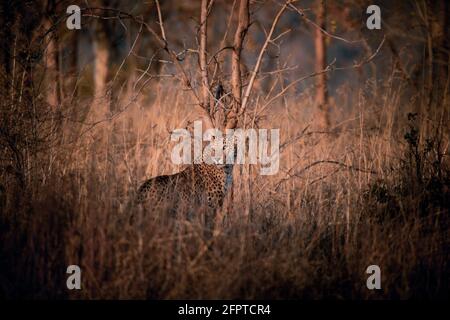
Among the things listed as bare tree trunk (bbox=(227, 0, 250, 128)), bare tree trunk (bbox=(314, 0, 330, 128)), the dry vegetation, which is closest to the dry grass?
the dry vegetation

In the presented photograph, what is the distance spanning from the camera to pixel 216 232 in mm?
4004

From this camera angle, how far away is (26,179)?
5.18 meters

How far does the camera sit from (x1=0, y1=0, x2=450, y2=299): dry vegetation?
3.87 meters

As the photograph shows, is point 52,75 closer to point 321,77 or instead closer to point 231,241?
point 231,241

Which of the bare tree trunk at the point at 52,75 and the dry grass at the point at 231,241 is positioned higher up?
the bare tree trunk at the point at 52,75

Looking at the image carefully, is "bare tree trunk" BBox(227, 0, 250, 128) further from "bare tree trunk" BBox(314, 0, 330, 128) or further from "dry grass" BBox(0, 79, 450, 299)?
"bare tree trunk" BBox(314, 0, 330, 128)

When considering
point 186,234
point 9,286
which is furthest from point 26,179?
point 186,234

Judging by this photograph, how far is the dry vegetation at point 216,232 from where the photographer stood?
12.7 feet

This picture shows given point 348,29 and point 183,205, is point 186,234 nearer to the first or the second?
point 183,205

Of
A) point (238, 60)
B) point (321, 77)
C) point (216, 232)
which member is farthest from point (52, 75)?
point (321, 77)

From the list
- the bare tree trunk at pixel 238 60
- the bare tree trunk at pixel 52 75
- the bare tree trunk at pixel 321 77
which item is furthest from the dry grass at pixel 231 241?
the bare tree trunk at pixel 321 77

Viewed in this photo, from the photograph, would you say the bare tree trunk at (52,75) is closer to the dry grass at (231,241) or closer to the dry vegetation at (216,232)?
the dry vegetation at (216,232)

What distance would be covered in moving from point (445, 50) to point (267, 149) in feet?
11.7

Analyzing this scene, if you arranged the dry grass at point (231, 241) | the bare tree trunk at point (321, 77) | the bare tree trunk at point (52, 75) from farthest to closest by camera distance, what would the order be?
the bare tree trunk at point (321, 77) → the bare tree trunk at point (52, 75) → the dry grass at point (231, 241)
